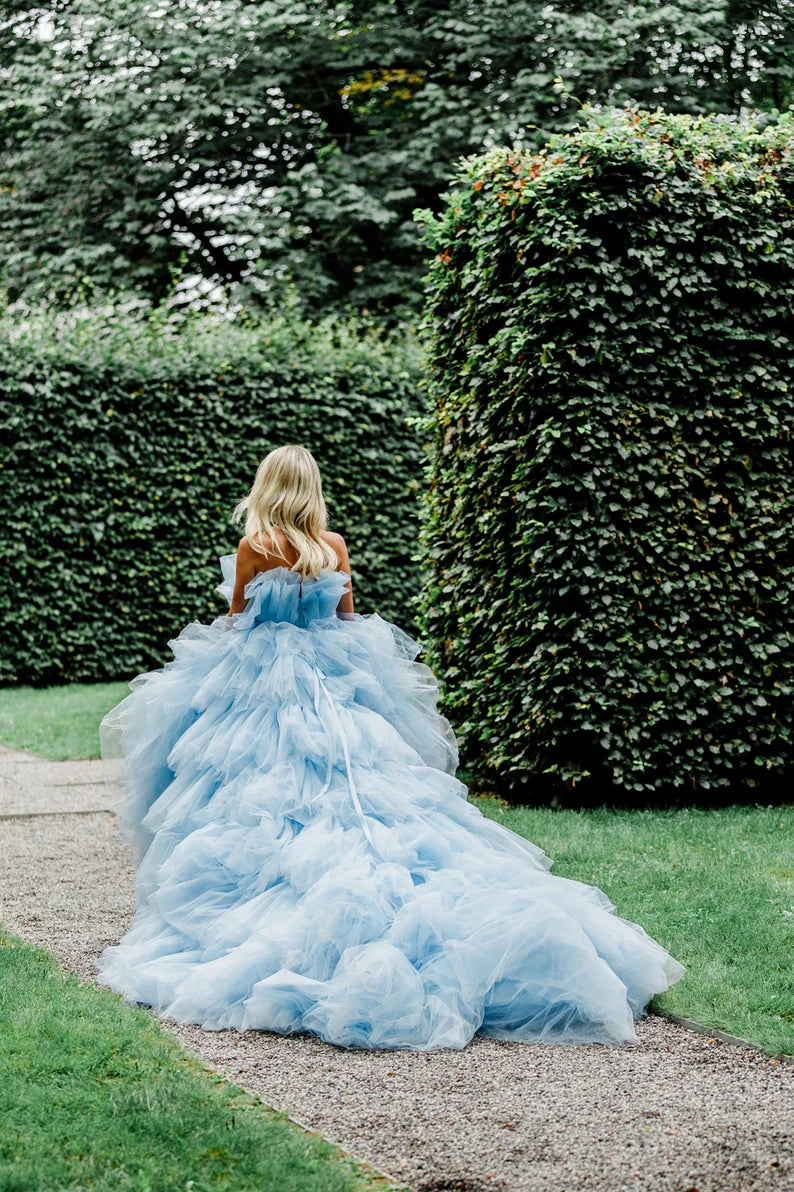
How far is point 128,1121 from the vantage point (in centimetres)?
313

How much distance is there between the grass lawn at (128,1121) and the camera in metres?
2.84

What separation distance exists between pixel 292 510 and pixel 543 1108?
8.13 ft

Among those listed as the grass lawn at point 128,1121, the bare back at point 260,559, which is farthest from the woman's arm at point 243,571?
the grass lawn at point 128,1121

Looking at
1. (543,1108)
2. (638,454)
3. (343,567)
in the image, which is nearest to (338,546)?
(343,567)

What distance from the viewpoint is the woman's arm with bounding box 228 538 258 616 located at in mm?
4930

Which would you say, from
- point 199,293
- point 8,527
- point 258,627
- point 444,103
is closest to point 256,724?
point 258,627

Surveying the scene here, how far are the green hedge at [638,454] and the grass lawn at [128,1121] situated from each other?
3909 millimetres

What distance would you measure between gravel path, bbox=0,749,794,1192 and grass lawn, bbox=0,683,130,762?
5414 mm

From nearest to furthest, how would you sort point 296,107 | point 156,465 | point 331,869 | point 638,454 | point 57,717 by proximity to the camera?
point 331,869
point 638,454
point 57,717
point 156,465
point 296,107

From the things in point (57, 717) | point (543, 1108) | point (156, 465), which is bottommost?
point (57, 717)

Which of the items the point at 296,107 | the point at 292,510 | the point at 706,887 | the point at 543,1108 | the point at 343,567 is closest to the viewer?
the point at 543,1108

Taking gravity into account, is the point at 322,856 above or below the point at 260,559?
below

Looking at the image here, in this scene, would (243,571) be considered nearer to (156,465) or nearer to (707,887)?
(707,887)

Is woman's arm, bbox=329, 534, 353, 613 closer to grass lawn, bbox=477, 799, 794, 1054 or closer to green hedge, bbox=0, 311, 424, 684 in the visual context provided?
grass lawn, bbox=477, 799, 794, 1054
